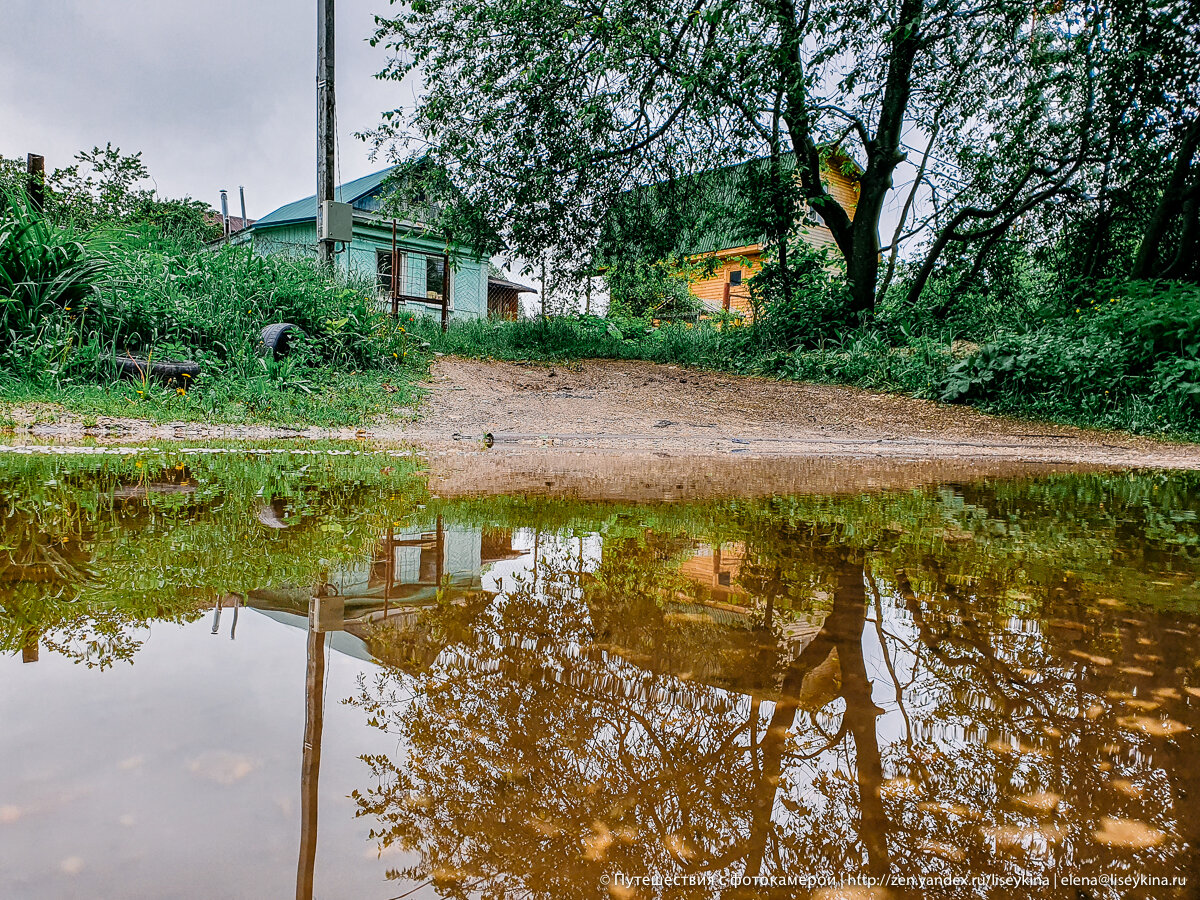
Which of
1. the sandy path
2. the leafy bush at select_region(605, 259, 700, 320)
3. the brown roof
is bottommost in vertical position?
the sandy path

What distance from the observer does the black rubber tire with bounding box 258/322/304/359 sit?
Result: 7.19m

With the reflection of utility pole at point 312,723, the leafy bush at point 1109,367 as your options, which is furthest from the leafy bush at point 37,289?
the leafy bush at point 1109,367

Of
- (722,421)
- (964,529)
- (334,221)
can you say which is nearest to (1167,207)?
(722,421)

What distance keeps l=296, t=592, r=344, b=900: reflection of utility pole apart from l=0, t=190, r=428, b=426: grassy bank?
14.5 ft

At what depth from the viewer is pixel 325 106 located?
9023 millimetres

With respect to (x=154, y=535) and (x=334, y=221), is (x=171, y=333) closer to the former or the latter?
(x=334, y=221)

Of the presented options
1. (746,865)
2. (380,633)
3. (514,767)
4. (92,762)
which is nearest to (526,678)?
(514,767)

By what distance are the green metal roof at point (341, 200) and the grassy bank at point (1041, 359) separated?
10.4 meters

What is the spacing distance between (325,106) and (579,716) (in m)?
9.80

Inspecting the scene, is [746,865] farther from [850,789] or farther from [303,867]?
[303,867]

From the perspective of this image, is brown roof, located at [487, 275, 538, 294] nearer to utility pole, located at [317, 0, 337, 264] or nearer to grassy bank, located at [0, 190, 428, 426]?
utility pole, located at [317, 0, 337, 264]

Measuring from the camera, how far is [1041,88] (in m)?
10.1

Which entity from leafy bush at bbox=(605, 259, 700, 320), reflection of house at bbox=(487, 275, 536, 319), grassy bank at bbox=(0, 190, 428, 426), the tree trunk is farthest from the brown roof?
the tree trunk

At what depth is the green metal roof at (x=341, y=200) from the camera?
20.0 m
